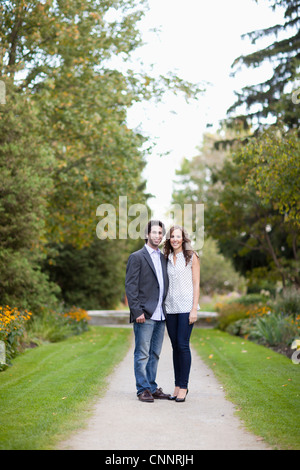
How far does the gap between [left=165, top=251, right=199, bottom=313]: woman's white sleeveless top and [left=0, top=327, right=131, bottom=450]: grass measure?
1.50 m

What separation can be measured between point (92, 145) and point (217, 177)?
205 inches

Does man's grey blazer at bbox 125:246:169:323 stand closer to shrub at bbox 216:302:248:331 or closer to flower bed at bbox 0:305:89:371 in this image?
flower bed at bbox 0:305:89:371

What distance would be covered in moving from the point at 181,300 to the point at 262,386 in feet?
6.55

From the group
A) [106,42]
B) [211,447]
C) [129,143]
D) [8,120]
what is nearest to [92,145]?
[129,143]

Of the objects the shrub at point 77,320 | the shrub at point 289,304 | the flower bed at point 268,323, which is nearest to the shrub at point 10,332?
the flower bed at point 268,323

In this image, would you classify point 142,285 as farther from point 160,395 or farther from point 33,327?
point 33,327

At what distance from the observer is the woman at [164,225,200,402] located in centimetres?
693

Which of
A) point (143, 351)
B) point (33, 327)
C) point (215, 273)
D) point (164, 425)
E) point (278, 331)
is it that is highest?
point (143, 351)

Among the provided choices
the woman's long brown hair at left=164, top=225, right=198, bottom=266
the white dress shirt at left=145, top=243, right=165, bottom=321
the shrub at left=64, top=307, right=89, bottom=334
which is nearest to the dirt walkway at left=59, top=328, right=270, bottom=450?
the white dress shirt at left=145, top=243, right=165, bottom=321

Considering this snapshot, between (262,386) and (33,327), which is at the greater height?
(262,386)

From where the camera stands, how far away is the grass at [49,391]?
205 inches

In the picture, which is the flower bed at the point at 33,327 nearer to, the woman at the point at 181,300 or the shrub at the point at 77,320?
the shrub at the point at 77,320

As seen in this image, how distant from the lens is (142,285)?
697cm

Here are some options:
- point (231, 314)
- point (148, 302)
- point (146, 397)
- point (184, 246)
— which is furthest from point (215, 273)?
point (146, 397)
